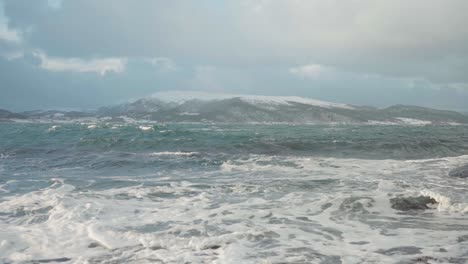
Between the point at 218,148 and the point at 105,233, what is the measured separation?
23.1 meters

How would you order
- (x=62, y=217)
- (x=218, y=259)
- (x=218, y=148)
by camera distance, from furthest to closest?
1. (x=218, y=148)
2. (x=62, y=217)
3. (x=218, y=259)

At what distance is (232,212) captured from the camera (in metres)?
11.9

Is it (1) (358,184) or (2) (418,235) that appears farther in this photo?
(1) (358,184)

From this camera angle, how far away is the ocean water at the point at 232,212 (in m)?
8.05

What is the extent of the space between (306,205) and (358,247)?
447 cm

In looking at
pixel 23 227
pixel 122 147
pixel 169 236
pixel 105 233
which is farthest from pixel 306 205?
pixel 122 147

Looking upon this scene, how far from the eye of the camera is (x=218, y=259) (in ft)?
25.0

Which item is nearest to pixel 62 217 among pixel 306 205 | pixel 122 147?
pixel 306 205

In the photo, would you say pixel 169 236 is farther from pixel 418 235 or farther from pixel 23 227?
pixel 418 235

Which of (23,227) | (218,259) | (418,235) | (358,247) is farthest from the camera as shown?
(23,227)

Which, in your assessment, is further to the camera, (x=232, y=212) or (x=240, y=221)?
(x=232, y=212)

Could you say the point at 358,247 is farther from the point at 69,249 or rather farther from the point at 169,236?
the point at 69,249

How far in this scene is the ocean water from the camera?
26.4 feet

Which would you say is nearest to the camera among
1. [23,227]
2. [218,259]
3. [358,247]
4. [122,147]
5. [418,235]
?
[218,259]
